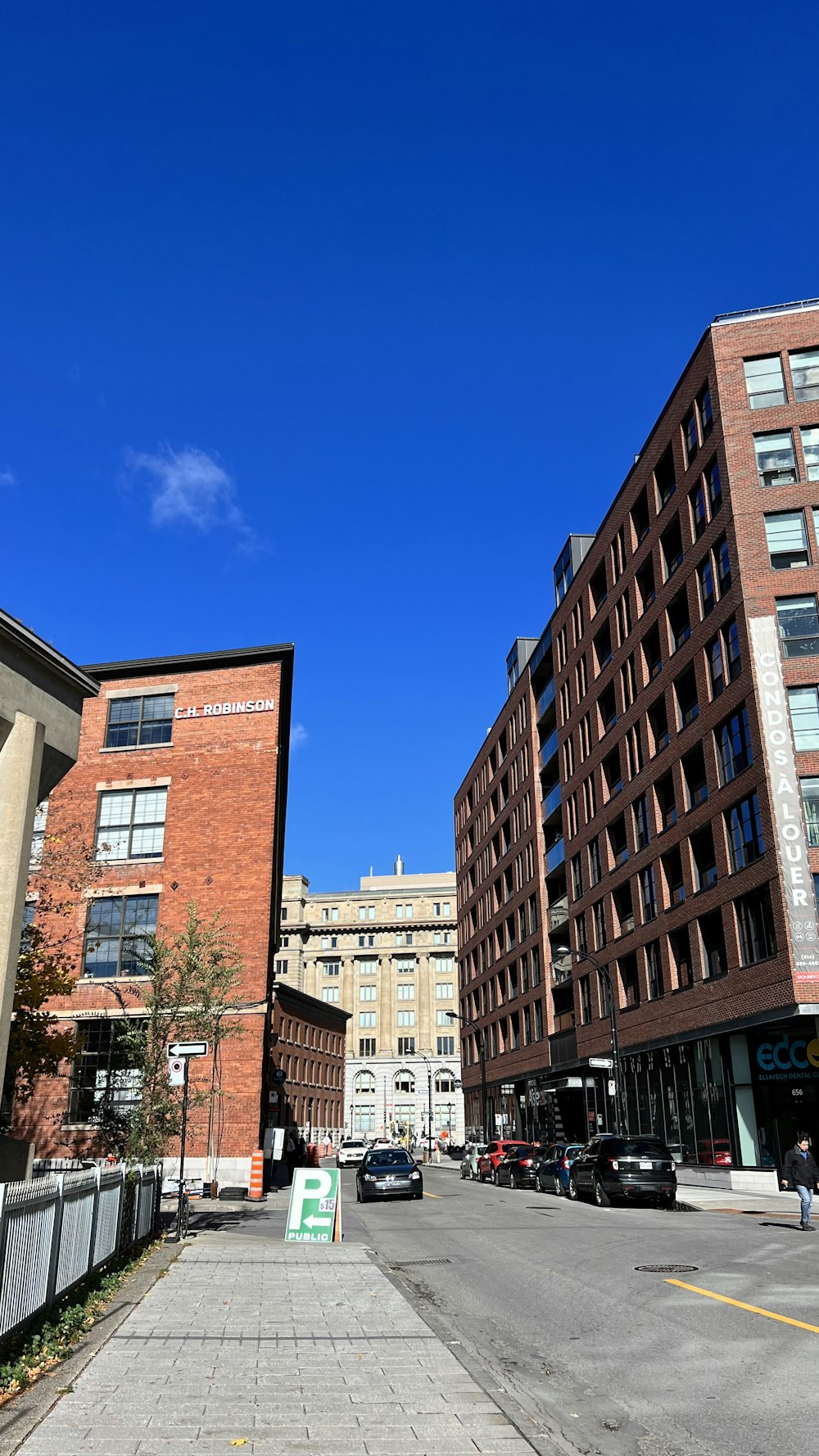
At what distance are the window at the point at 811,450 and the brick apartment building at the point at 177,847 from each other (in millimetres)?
19312

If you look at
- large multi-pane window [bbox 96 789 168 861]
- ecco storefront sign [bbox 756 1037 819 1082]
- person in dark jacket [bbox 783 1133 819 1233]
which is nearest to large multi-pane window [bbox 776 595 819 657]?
ecco storefront sign [bbox 756 1037 819 1082]

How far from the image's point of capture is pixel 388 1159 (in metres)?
33.1

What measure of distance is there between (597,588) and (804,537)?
17.9 metres

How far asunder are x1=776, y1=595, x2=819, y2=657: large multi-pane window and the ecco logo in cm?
1168

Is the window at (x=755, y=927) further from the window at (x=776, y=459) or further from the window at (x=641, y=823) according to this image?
the window at (x=776, y=459)

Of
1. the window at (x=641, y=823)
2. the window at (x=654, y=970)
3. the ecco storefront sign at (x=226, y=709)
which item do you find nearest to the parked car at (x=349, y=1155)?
the window at (x=654, y=970)

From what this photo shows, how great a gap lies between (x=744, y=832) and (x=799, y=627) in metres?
6.62

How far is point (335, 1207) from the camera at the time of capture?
1884 cm

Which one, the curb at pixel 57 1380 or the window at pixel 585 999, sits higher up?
the window at pixel 585 999

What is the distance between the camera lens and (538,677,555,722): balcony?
62438 millimetres

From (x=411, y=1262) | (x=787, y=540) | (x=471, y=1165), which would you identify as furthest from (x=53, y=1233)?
(x=471, y=1165)

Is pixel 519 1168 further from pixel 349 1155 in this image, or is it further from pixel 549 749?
pixel 349 1155

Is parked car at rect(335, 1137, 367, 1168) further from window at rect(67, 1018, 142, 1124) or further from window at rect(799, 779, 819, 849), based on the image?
window at rect(799, 779, 819, 849)

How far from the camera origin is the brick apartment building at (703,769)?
33.4 metres
